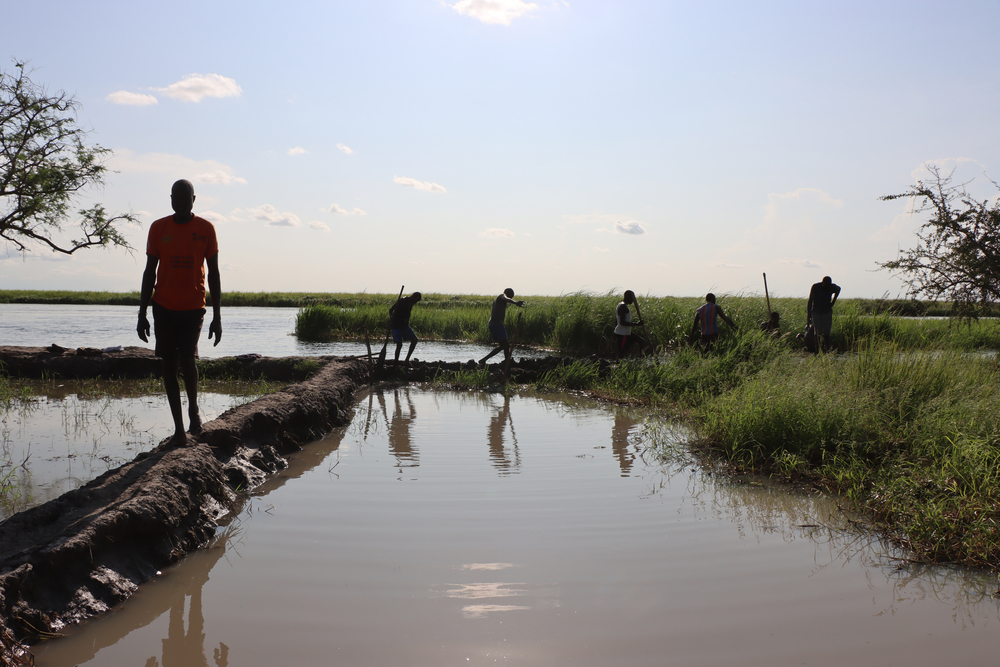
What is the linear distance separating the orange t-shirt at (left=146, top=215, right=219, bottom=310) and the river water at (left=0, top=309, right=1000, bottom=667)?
1498mm

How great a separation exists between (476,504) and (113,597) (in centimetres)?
211

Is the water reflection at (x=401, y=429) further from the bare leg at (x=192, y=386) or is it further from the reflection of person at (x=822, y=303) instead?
the reflection of person at (x=822, y=303)

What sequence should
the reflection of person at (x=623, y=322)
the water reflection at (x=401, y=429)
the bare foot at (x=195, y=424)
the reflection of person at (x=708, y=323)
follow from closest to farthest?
1. the bare foot at (x=195, y=424)
2. the water reflection at (x=401, y=429)
3. the reflection of person at (x=708, y=323)
4. the reflection of person at (x=623, y=322)

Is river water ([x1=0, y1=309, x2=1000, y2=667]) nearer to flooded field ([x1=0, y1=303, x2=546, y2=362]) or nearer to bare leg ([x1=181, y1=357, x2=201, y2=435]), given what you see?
bare leg ([x1=181, y1=357, x2=201, y2=435])

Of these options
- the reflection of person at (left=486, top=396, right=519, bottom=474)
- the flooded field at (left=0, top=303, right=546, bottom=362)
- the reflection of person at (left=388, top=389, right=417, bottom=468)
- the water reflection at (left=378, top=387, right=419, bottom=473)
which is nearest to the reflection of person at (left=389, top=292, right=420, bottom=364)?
the water reflection at (left=378, top=387, right=419, bottom=473)

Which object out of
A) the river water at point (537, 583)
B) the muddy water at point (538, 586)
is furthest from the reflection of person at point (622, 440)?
the muddy water at point (538, 586)

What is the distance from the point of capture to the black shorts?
14.5ft

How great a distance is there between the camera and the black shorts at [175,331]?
4414 millimetres

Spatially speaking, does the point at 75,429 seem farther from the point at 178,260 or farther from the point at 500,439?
the point at 500,439

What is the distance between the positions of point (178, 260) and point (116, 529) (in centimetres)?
197

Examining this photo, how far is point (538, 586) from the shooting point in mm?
3020

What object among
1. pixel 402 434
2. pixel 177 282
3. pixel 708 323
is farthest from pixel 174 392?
pixel 708 323

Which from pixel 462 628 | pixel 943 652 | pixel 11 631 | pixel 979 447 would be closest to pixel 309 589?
pixel 462 628

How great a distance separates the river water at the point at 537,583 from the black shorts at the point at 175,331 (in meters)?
1.17
